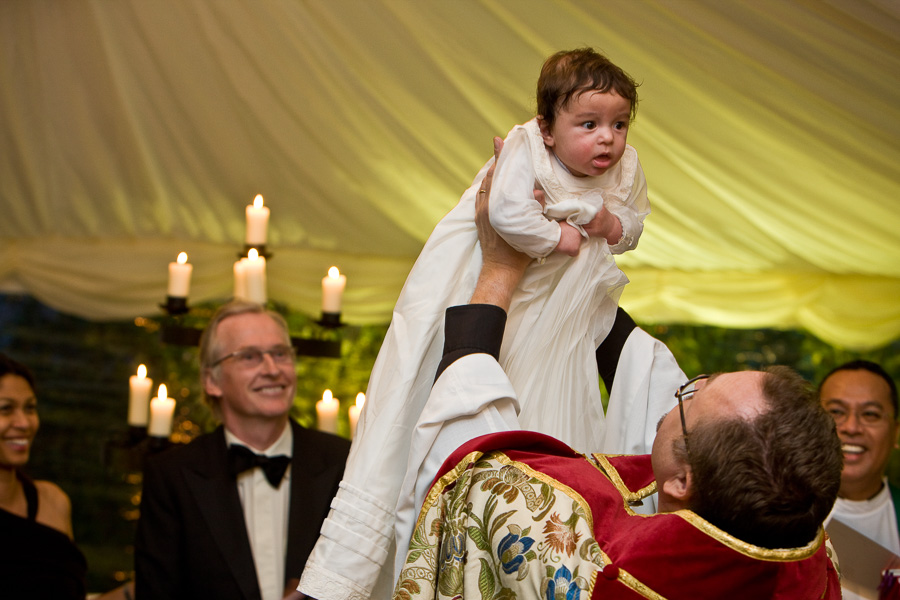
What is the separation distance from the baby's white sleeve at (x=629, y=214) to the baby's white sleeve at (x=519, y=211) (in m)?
0.20

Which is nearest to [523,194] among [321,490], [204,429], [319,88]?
[321,490]

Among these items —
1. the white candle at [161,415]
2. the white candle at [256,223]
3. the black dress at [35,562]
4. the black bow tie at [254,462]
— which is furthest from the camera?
the white candle at [256,223]

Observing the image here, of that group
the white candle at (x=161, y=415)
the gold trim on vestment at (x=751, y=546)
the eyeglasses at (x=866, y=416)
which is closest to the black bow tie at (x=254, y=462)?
the white candle at (x=161, y=415)

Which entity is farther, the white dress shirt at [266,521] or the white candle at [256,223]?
the white candle at [256,223]

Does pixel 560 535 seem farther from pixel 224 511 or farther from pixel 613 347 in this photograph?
pixel 224 511

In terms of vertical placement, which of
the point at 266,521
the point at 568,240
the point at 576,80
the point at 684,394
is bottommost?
the point at 266,521

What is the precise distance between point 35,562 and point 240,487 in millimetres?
963

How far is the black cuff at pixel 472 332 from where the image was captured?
1562mm

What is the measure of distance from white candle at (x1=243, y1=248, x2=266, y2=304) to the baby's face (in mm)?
2146

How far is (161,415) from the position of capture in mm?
3643

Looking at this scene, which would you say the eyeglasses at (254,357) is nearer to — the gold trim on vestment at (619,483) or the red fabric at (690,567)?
the gold trim on vestment at (619,483)

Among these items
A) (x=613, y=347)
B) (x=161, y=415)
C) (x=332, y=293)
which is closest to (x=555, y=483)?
(x=613, y=347)

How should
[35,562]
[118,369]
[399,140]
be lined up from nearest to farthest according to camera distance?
[35,562] → [399,140] → [118,369]

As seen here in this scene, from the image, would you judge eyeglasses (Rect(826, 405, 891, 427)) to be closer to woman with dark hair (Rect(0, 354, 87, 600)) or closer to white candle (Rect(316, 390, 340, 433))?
white candle (Rect(316, 390, 340, 433))
